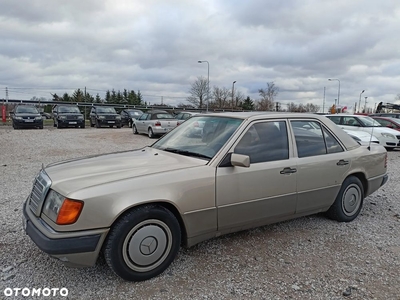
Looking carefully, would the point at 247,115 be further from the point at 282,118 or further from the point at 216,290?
the point at 216,290

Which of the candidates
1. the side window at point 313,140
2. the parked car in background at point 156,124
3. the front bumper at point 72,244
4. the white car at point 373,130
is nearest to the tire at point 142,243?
the front bumper at point 72,244

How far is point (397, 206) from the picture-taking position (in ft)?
16.6

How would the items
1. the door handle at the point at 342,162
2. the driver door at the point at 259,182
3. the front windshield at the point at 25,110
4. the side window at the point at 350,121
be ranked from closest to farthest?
the driver door at the point at 259,182, the door handle at the point at 342,162, the side window at the point at 350,121, the front windshield at the point at 25,110

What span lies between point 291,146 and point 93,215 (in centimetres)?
238

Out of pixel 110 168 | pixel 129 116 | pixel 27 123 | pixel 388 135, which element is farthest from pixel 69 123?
pixel 110 168

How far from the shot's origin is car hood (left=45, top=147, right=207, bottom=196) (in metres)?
2.65

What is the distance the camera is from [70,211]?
2.45 meters

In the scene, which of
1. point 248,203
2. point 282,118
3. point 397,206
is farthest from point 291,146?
point 397,206

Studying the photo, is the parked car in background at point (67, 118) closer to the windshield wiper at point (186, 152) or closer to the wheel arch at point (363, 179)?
the windshield wiper at point (186, 152)

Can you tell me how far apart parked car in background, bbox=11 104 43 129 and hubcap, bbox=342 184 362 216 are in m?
19.8

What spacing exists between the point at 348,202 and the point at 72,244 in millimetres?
3610

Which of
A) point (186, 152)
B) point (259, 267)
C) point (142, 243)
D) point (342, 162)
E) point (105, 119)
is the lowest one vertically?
point (259, 267)

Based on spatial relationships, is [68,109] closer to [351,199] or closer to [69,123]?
[69,123]

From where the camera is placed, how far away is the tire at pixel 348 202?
412 cm
